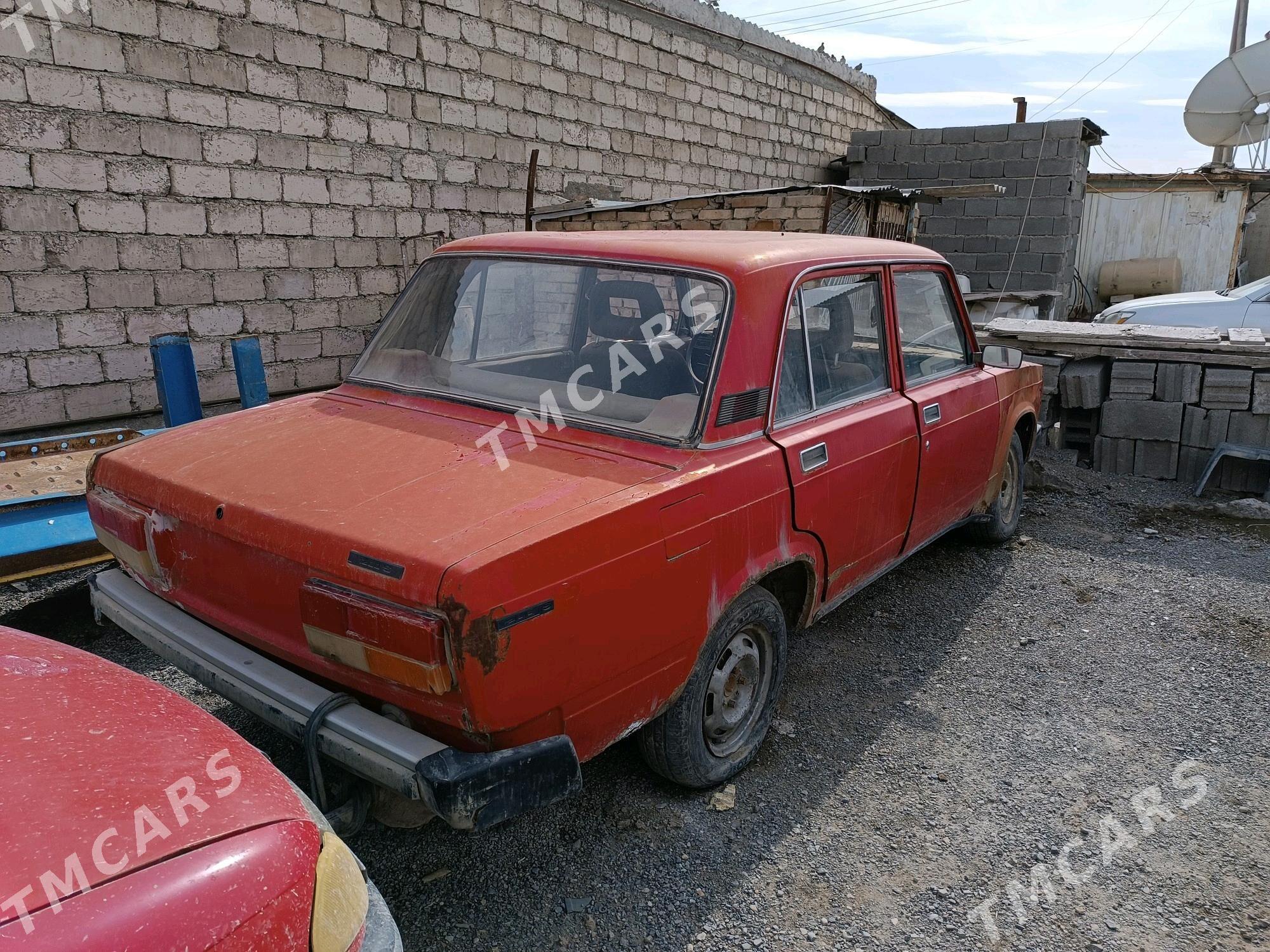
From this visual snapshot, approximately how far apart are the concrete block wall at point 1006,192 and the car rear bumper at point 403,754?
1148cm

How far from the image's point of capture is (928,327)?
408 centimetres

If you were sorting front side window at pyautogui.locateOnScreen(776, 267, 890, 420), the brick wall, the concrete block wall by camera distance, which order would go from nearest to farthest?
front side window at pyautogui.locateOnScreen(776, 267, 890, 420) → the brick wall → the concrete block wall

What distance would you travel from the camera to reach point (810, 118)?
13.3 m

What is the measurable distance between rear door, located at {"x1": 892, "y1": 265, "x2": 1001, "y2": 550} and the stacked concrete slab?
3030mm

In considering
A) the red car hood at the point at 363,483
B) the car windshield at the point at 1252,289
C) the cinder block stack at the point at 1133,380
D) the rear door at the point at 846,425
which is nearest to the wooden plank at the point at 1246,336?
the cinder block stack at the point at 1133,380

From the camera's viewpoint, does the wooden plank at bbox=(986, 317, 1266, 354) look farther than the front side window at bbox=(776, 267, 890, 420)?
Yes

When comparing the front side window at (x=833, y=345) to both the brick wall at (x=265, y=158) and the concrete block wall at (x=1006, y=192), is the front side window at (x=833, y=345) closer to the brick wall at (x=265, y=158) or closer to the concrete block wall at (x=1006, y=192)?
the brick wall at (x=265, y=158)

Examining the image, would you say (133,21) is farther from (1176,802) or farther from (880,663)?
(1176,802)

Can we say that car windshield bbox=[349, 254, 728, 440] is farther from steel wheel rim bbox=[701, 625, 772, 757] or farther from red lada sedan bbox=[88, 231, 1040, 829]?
steel wheel rim bbox=[701, 625, 772, 757]

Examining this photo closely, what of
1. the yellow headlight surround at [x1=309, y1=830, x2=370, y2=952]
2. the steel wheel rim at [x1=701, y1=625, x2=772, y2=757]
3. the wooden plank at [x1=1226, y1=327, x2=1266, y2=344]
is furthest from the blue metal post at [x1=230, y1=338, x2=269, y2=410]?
the wooden plank at [x1=1226, y1=327, x2=1266, y2=344]

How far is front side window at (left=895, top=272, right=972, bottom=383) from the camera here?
3795 mm

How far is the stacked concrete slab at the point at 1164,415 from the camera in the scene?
21.1 feet

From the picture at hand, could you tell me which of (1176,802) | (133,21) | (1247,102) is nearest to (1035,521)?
(1176,802)

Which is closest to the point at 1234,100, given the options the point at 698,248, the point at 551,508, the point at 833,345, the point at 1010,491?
the point at 1010,491
